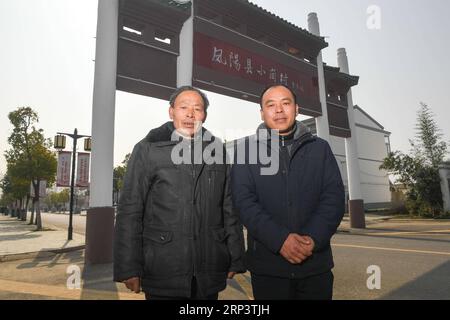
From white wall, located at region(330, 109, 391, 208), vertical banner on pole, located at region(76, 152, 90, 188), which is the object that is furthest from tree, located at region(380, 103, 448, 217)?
vertical banner on pole, located at region(76, 152, 90, 188)

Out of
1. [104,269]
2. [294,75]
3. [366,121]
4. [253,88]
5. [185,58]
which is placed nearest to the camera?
[104,269]

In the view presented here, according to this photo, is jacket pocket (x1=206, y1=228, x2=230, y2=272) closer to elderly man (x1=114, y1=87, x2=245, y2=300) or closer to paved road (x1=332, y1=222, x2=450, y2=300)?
elderly man (x1=114, y1=87, x2=245, y2=300)

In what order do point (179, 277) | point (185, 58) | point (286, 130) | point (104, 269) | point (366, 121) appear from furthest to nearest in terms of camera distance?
point (366, 121) → point (185, 58) → point (104, 269) → point (286, 130) → point (179, 277)

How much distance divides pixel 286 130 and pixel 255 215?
28.3 inches

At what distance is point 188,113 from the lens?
2316 mm

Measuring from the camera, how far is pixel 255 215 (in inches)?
83.9

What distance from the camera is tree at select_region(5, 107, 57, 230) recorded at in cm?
1913

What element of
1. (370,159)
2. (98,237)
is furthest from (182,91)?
(370,159)

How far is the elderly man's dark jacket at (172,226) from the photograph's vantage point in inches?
79.0

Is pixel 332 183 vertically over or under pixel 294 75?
under

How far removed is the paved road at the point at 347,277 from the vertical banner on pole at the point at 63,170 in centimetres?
658

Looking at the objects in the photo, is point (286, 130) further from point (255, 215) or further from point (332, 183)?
point (255, 215)

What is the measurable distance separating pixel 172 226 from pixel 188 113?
32.6 inches
